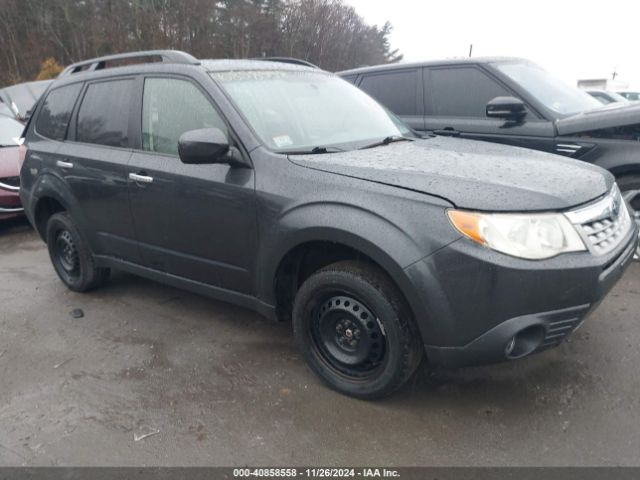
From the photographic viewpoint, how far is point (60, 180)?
4.19 meters

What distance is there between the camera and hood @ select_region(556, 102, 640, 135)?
4062mm

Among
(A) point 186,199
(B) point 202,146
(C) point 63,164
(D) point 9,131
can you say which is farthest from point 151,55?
(D) point 9,131

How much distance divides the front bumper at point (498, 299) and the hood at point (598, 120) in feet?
7.20

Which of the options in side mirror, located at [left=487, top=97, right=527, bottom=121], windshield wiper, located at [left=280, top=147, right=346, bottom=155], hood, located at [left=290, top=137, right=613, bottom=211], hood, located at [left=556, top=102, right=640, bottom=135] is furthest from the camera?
side mirror, located at [left=487, top=97, right=527, bottom=121]

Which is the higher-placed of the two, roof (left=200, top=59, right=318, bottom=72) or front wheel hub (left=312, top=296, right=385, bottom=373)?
roof (left=200, top=59, right=318, bottom=72)

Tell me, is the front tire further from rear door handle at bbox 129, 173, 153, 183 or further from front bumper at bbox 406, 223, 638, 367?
rear door handle at bbox 129, 173, 153, 183

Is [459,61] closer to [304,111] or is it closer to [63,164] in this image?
[304,111]

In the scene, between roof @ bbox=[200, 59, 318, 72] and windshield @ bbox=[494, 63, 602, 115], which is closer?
roof @ bbox=[200, 59, 318, 72]

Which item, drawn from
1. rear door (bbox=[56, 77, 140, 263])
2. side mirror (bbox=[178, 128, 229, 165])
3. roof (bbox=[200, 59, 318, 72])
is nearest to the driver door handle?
roof (bbox=[200, 59, 318, 72])

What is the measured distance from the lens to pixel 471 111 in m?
5.08

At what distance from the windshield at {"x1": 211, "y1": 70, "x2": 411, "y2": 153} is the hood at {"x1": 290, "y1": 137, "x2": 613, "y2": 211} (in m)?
0.24

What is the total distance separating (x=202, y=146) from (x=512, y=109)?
297 cm

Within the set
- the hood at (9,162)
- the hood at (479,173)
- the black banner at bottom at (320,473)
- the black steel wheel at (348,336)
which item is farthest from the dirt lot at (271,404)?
the hood at (9,162)

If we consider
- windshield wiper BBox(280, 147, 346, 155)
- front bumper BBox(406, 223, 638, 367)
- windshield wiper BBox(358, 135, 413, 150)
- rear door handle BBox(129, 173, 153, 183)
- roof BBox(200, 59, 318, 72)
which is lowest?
front bumper BBox(406, 223, 638, 367)
